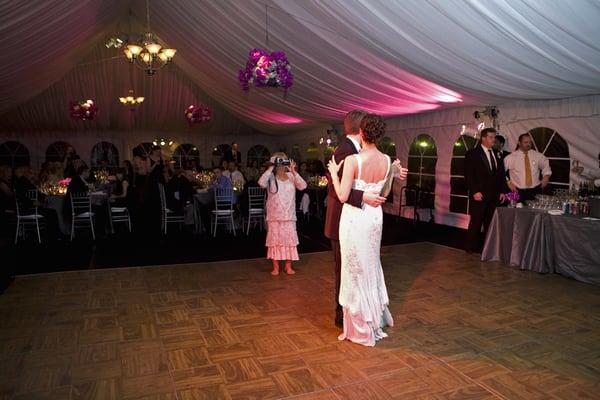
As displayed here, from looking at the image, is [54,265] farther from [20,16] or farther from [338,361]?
[338,361]

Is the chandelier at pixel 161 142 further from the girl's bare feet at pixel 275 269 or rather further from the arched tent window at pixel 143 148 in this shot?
the girl's bare feet at pixel 275 269

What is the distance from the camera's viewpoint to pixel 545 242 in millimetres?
5121

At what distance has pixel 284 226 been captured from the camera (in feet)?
16.9

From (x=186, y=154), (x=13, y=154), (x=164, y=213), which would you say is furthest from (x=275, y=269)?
(x=13, y=154)

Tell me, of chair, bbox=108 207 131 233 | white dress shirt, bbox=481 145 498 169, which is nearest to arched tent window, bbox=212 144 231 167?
chair, bbox=108 207 131 233

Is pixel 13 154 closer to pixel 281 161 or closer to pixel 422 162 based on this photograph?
pixel 422 162

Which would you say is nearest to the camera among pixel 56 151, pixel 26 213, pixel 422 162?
pixel 26 213

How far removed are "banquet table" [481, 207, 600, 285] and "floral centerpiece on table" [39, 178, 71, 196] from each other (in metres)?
6.86

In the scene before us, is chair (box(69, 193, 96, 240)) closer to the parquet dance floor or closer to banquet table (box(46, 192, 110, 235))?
banquet table (box(46, 192, 110, 235))

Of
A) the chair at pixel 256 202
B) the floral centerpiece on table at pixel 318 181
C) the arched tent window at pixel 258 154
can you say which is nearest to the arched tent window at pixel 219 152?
the arched tent window at pixel 258 154

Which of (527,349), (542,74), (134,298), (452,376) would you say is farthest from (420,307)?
(542,74)

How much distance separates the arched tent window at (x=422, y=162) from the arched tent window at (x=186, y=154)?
31.9ft

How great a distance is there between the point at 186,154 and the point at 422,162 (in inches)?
412

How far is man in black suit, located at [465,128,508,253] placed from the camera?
6.02 m
